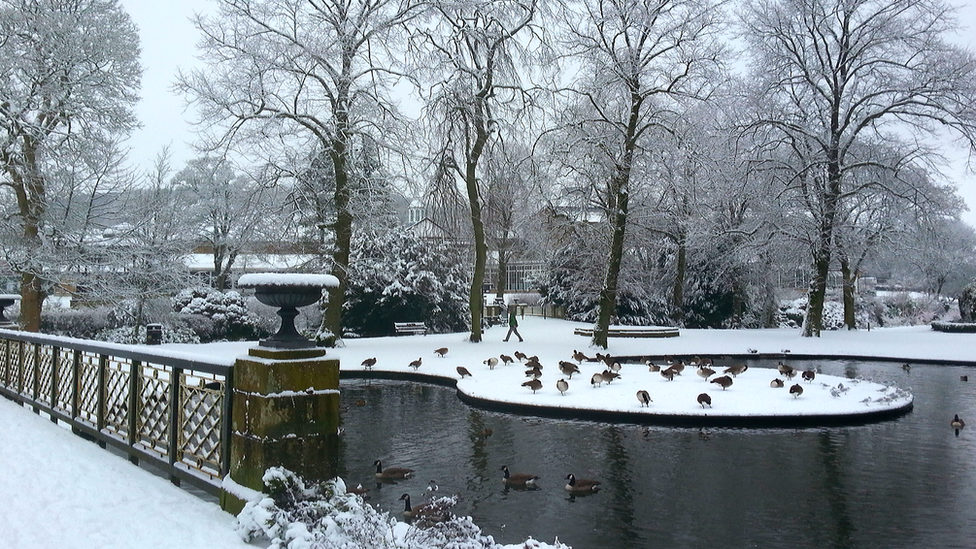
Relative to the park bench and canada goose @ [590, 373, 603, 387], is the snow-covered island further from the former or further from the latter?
the park bench

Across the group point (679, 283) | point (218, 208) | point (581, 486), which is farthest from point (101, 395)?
point (218, 208)

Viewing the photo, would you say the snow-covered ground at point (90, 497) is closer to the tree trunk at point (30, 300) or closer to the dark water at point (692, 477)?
the dark water at point (692, 477)

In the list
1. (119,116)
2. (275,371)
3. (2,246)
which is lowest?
(275,371)

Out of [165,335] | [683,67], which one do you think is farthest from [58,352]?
[683,67]

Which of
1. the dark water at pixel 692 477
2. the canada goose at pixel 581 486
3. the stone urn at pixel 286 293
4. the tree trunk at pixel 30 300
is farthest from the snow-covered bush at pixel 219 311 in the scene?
the stone urn at pixel 286 293

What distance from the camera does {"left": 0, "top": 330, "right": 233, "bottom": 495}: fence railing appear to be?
5500 millimetres

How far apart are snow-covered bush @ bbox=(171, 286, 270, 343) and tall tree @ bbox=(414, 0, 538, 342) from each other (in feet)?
30.7

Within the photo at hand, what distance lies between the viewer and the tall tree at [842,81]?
22.5m

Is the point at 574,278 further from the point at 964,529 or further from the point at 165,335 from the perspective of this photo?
the point at 964,529

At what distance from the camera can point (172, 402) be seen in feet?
19.4

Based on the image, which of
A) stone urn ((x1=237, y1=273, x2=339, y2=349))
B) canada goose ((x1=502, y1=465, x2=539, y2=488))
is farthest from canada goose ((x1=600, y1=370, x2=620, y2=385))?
stone urn ((x1=237, y1=273, x2=339, y2=349))

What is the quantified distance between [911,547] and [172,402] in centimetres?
620

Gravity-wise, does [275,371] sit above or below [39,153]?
below

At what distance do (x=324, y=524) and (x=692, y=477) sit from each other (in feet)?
15.6
